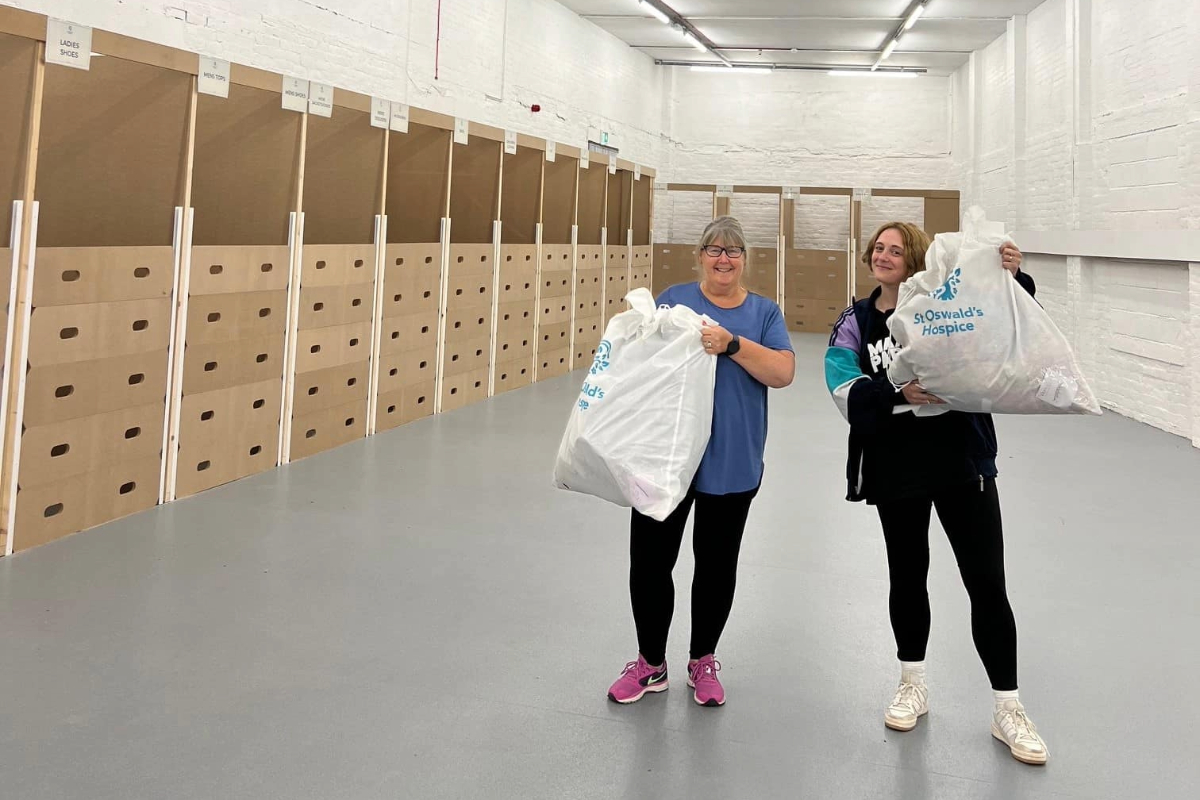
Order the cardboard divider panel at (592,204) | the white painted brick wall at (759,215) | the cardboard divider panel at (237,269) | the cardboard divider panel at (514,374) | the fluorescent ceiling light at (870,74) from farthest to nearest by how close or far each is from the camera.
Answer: the white painted brick wall at (759,215), the fluorescent ceiling light at (870,74), the cardboard divider panel at (592,204), the cardboard divider panel at (514,374), the cardboard divider panel at (237,269)

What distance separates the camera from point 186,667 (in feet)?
7.72

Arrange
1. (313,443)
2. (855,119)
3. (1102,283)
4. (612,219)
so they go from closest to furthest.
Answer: (313,443)
(1102,283)
(612,219)
(855,119)

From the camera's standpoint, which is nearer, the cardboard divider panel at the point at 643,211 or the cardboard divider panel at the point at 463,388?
the cardboard divider panel at the point at 463,388

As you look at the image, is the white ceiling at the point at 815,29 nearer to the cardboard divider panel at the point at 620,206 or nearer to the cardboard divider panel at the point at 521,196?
the cardboard divider panel at the point at 620,206

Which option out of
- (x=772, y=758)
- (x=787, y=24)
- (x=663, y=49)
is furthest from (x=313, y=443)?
(x=663, y=49)

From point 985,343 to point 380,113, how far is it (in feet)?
12.9

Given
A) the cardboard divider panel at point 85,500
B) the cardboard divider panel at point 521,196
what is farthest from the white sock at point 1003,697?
the cardboard divider panel at point 521,196

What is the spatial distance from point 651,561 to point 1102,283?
628 cm

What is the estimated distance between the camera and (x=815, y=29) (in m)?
10.2

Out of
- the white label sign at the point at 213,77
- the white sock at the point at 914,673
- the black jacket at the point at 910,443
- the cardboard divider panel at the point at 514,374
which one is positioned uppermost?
the white label sign at the point at 213,77

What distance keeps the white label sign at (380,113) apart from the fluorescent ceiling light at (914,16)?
619 cm

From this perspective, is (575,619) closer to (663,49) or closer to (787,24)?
(787,24)

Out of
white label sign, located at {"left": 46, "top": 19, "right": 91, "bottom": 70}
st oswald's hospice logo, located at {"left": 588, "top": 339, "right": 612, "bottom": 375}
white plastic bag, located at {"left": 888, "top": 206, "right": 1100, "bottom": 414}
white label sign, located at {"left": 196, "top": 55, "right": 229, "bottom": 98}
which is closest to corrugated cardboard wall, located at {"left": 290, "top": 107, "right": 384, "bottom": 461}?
white label sign, located at {"left": 196, "top": 55, "right": 229, "bottom": 98}

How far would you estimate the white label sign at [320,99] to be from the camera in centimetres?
447
